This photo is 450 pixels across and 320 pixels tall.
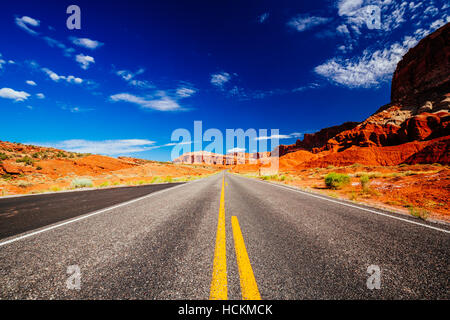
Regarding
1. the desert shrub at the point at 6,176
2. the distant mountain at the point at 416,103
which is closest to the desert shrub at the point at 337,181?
the desert shrub at the point at 6,176

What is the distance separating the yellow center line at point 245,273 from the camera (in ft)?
5.03

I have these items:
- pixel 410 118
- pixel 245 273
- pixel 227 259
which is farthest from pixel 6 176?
pixel 410 118

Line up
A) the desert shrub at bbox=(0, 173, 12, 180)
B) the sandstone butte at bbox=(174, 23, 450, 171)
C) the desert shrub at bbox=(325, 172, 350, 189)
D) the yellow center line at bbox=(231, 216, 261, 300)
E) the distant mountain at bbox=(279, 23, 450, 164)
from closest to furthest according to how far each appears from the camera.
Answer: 1. the yellow center line at bbox=(231, 216, 261, 300)
2. the desert shrub at bbox=(325, 172, 350, 189)
3. the desert shrub at bbox=(0, 173, 12, 180)
4. the sandstone butte at bbox=(174, 23, 450, 171)
5. the distant mountain at bbox=(279, 23, 450, 164)

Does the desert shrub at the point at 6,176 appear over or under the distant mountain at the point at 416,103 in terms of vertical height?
under

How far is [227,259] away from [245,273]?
1.19ft

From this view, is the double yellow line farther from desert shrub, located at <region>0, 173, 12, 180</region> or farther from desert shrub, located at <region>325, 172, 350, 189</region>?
desert shrub, located at <region>0, 173, 12, 180</region>

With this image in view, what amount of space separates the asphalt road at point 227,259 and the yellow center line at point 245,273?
0.01 metres

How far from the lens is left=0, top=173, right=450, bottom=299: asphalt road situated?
62.5 inches

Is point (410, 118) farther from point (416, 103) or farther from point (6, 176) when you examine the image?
point (6, 176)

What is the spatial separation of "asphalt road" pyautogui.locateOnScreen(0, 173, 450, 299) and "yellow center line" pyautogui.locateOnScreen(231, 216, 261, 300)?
12 millimetres

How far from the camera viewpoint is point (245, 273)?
185 cm

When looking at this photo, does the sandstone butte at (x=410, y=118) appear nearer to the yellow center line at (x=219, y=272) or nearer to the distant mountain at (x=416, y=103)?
the distant mountain at (x=416, y=103)

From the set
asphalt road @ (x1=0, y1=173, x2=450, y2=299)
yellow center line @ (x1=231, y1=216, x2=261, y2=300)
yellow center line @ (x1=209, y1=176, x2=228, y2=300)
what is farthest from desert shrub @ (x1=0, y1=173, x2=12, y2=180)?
yellow center line @ (x1=231, y1=216, x2=261, y2=300)

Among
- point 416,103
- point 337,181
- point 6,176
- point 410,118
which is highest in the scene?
point 416,103
